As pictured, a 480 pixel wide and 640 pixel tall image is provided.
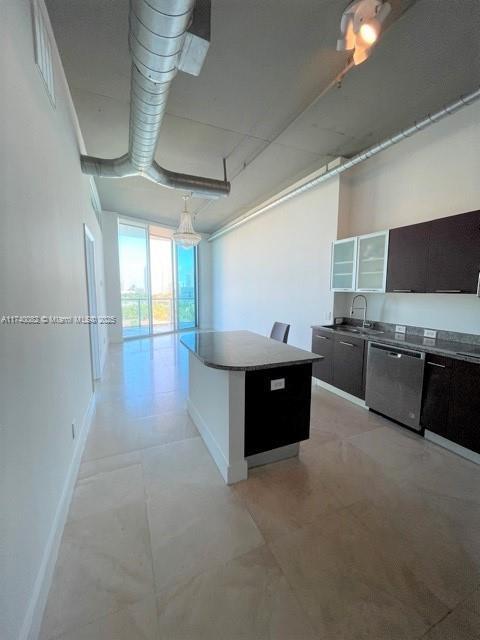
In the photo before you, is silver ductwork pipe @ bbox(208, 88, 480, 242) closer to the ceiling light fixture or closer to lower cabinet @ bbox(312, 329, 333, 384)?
the ceiling light fixture

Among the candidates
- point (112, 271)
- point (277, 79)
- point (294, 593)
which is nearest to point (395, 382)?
point (294, 593)

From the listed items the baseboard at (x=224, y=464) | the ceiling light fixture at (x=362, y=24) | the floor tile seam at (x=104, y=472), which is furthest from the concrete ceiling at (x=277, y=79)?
the floor tile seam at (x=104, y=472)

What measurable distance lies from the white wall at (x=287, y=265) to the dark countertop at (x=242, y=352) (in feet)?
6.24

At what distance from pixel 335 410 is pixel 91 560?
267 centimetres

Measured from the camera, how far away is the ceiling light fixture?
4.86 ft

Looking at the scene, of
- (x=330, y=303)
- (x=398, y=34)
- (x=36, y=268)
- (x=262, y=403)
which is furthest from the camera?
(x=330, y=303)

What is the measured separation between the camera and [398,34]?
5.86 feet

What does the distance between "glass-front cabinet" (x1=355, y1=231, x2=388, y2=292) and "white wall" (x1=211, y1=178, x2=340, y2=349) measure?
0.59 meters

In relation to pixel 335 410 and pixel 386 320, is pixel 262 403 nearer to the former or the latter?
pixel 335 410

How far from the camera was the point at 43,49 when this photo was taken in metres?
1.59

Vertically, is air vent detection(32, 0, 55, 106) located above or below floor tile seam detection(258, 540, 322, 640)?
above

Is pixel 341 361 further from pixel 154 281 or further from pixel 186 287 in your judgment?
pixel 186 287

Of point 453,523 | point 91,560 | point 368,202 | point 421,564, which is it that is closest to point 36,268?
point 91,560

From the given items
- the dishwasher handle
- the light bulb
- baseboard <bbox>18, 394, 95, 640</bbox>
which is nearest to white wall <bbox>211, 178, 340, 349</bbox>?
the dishwasher handle
